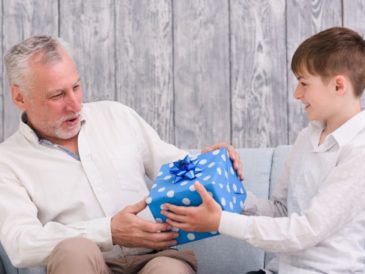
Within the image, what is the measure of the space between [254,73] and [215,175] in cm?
98

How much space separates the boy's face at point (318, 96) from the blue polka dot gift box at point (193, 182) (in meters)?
0.25

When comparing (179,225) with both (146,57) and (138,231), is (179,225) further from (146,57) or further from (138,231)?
(146,57)

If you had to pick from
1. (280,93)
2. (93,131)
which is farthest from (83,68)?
(280,93)

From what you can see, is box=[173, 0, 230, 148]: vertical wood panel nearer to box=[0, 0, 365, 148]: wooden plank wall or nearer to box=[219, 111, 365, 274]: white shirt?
box=[0, 0, 365, 148]: wooden plank wall

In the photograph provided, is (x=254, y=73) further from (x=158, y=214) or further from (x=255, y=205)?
(x=158, y=214)

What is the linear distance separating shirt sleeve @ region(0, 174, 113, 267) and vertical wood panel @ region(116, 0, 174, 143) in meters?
0.77

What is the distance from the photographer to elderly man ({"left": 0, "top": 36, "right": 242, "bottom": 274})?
1.87 meters

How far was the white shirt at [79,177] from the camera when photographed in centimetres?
190

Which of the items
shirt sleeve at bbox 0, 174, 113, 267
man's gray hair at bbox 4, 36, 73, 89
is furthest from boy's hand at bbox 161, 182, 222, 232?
man's gray hair at bbox 4, 36, 73, 89

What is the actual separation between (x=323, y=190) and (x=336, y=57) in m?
0.31

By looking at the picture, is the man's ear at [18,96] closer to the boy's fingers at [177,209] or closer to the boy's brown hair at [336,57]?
the boy's fingers at [177,209]

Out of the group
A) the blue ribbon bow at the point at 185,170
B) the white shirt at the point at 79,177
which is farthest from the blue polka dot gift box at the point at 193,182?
the white shirt at the point at 79,177

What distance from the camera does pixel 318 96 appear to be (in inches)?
66.8

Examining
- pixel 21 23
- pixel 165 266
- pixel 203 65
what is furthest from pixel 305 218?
pixel 21 23
